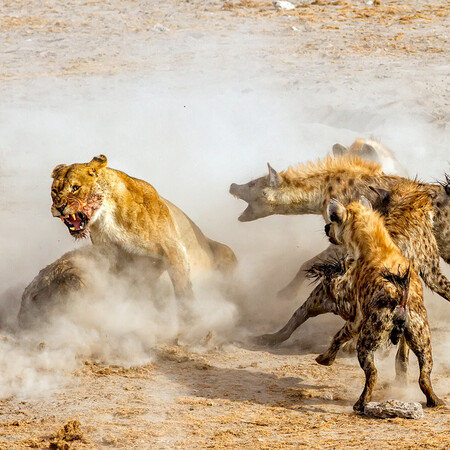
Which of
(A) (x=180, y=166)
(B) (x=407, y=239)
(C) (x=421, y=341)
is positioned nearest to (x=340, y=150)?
(A) (x=180, y=166)

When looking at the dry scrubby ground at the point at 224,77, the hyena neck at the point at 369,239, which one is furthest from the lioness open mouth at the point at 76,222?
the hyena neck at the point at 369,239

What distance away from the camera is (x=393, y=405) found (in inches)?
221

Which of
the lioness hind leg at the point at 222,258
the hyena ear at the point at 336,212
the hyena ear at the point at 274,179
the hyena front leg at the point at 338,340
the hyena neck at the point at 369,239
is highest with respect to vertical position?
the hyena ear at the point at 274,179

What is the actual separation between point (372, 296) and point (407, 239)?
1.18 m

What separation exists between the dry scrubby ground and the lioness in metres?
0.66

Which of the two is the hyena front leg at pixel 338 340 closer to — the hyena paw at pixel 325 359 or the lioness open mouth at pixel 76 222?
the hyena paw at pixel 325 359

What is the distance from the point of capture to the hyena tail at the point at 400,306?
A: 565 cm

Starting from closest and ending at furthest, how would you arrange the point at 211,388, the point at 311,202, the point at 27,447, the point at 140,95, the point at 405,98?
the point at 27,447 → the point at 211,388 → the point at 311,202 → the point at 405,98 → the point at 140,95

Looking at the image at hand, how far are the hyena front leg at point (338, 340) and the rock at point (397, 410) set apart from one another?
69 centimetres

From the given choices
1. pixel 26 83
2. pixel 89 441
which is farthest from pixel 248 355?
pixel 26 83

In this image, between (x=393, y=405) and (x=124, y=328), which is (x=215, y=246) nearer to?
(x=124, y=328)

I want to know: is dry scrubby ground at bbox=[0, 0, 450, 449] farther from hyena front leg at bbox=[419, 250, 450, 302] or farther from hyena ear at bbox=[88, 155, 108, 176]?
hyena ear at bbox=[88, 155, 108, 176]

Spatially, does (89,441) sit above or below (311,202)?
below

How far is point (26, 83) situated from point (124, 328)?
296 inches
